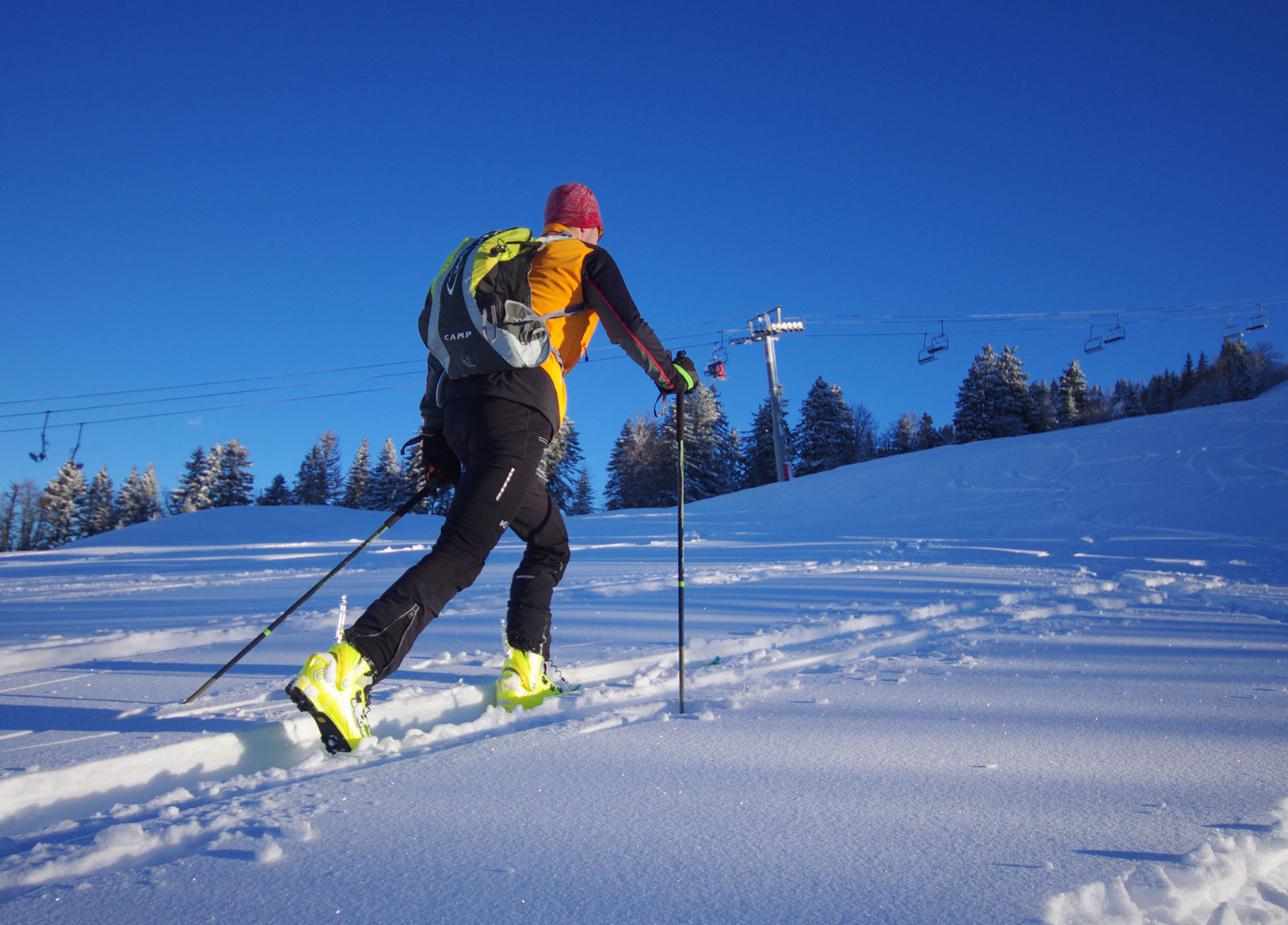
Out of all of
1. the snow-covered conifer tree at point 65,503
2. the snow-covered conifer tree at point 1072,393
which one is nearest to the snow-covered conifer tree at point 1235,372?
the snow-covered conifer tree at point 1072,393

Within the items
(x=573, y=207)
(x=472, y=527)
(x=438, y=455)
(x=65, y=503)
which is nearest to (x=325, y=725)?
(x=472, y=527)

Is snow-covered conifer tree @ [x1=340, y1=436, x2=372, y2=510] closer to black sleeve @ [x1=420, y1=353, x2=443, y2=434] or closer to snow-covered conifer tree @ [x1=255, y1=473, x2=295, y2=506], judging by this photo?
snow-covered conifer tree @ [x1=255, y1=473, x2=295, y2=506]

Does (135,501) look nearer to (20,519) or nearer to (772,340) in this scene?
(20,519)

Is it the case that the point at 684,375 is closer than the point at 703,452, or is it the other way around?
the point at 684,375

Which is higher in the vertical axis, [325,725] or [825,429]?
[825,429]

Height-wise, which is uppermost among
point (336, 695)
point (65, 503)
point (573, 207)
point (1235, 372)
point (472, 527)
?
point (1235, 372)

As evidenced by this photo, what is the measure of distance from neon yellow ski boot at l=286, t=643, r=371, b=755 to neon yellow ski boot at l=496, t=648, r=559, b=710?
47 centimetres

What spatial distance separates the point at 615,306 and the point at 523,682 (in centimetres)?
122

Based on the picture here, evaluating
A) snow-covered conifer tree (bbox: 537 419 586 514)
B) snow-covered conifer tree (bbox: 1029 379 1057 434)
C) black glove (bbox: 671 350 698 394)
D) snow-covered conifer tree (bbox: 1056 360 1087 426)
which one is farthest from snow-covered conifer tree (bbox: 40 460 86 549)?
snow-covered conifer tree (bbox: 1056 360 1087 426)

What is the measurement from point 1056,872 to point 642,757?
775 millimetres

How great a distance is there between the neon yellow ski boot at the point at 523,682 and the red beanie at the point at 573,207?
4.70 feet

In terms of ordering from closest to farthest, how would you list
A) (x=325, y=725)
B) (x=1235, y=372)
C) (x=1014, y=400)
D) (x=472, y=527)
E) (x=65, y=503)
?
(x=325, y=725), (x=472, y=527), (x=1014, y=400), (x=1235, y=372), (x=65, y=503)

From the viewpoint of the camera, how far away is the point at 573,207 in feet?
7.39

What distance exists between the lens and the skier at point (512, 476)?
5.41 ft
